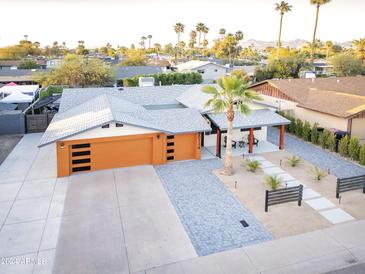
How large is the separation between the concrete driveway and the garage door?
558 mm

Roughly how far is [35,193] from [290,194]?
11978mm

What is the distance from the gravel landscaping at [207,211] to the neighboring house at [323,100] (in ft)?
37.9

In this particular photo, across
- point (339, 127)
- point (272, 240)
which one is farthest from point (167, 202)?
point (339, 127)

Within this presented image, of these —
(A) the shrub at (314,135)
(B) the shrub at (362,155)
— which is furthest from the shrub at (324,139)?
(B) the shrub at (362,155)

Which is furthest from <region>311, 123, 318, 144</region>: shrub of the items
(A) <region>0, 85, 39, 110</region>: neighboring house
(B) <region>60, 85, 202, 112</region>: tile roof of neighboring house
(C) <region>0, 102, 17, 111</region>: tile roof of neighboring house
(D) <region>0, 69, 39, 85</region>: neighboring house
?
(D) <region>0, 69, 39, 85</region>: neighboring house

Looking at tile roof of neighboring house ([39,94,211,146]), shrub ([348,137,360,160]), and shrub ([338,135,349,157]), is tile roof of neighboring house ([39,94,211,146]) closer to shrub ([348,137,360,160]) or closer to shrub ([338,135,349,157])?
shrub ([338,135,349,157])

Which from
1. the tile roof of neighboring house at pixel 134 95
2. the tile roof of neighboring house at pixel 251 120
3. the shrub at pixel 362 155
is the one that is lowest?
the shrub at pixel 362 155

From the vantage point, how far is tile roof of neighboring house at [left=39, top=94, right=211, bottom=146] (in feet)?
56.5

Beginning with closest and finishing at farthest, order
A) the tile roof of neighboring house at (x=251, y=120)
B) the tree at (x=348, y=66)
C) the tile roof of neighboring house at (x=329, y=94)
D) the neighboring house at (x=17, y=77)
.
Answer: the tile roof of neighboring house at (x=251, y=120) < the tile roof of neighboring house at (x=329, y=94) < the neighboring house at (x=17, y=77) < the tree at (x=348, y=66)

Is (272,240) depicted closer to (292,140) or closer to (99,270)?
(99,270)

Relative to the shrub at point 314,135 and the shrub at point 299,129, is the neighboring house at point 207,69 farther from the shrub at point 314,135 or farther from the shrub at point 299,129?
the shrub at point 314,135

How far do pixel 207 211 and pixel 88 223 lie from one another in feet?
16.3

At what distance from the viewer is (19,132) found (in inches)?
1007

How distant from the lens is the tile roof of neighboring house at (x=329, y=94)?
77.5 ft
